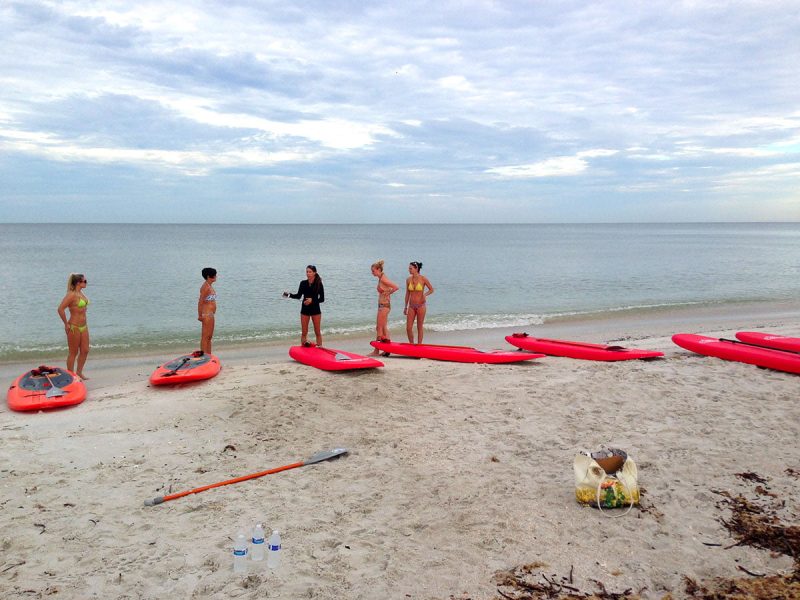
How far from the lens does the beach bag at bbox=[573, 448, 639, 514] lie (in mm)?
4703

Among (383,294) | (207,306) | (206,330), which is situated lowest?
(206,330)

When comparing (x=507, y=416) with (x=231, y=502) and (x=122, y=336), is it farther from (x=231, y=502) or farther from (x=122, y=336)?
(x=122, y=336)

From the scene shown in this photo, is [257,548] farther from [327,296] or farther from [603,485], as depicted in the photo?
[327,296]

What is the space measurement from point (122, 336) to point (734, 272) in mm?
32602

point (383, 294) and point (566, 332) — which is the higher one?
point (383, 294)

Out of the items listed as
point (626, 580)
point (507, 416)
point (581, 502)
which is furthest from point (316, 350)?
point (626, 580)

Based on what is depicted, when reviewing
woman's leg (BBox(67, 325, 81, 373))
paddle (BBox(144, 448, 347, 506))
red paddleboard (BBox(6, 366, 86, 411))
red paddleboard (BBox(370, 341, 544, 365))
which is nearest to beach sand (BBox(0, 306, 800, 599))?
paddle (BBox(144, 448, 347, 506))

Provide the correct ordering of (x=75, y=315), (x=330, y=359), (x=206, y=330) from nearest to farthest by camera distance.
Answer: (x=75, y=315), (x=330, y=359), (x=206, y=330)

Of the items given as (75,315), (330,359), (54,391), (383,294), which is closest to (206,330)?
(75,315)

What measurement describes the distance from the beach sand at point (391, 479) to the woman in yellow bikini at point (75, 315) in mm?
1039

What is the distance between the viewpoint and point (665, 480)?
521 centimetres

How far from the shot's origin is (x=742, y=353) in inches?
377

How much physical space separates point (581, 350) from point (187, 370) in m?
6.23

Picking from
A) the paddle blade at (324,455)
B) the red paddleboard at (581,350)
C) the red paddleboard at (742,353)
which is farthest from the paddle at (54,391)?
the red paddleboard at (742,353)
